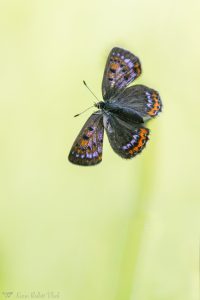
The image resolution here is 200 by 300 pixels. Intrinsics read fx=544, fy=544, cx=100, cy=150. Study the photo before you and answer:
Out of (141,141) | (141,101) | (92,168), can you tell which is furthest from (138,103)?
(92,168)

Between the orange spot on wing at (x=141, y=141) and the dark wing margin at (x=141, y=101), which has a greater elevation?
the dark wing margin at (x=141, y=101)

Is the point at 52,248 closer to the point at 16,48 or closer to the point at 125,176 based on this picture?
the point at 125,176

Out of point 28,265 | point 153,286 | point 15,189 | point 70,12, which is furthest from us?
point 70,12

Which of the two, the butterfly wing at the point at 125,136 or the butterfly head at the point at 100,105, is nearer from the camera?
the butterfly wing at the point at 125,136

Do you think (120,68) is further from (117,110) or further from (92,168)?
(92,168)

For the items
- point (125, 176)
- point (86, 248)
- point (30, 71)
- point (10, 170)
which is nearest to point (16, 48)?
point (30, 71)
